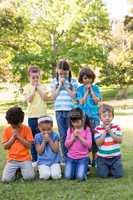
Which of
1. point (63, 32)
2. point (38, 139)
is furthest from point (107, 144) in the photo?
point (63, 32)

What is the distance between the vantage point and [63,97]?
775 cm

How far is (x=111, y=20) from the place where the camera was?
42562 mm

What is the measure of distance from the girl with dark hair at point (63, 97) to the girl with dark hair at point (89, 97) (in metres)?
0.18

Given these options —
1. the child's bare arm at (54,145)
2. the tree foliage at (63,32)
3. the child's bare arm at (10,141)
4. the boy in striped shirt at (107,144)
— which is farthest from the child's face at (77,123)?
the tree foliage at (63,32)

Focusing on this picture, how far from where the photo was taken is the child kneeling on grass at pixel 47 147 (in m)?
7.16

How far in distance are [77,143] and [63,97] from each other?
0.89 meters

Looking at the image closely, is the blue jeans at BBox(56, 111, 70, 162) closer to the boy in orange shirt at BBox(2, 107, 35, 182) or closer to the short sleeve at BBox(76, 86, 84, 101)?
the short sleeve at BBox(76, 86, 84, 101)

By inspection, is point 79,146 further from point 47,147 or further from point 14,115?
point 14,115

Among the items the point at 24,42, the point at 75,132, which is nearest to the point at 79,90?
the point at 75,132

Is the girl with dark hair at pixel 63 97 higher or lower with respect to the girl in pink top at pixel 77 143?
higher

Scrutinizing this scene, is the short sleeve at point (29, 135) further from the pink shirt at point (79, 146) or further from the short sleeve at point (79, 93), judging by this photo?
the short sleeve at point (79, 93)

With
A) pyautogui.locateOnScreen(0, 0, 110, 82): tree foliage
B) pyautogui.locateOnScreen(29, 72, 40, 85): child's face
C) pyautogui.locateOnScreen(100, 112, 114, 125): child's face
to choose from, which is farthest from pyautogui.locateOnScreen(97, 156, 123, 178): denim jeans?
pyautogui.locateOnScreen(0, 0, 110, 82): tree foliage

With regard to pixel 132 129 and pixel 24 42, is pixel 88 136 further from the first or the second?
pixel 24 42

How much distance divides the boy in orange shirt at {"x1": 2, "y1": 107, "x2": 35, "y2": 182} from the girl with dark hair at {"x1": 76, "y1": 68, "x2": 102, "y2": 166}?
935mm
